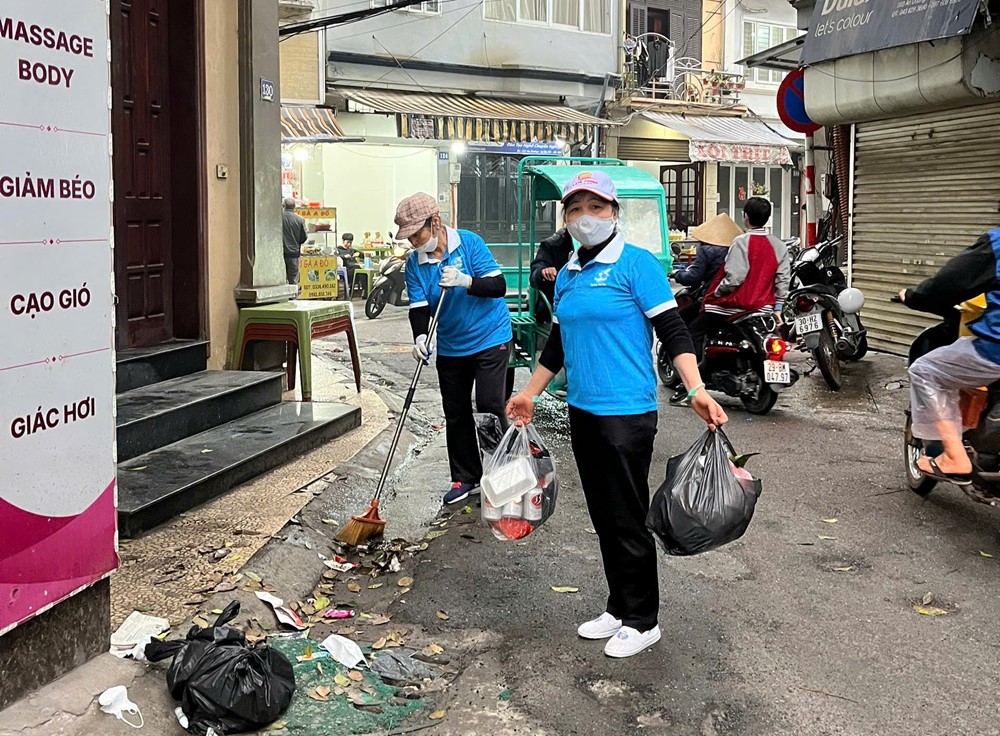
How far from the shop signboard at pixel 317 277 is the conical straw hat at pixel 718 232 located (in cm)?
839

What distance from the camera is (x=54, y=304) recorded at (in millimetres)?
3227

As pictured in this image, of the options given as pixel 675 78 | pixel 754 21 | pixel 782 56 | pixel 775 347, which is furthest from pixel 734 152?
pixel 775 347

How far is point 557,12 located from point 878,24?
15.5 m

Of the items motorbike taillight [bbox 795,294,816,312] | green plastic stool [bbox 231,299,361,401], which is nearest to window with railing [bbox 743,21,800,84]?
motorbike taillight [bbox 795,294,816,312]

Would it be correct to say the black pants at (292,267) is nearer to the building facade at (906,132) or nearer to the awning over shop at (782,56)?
the awning over shop at (782,56)

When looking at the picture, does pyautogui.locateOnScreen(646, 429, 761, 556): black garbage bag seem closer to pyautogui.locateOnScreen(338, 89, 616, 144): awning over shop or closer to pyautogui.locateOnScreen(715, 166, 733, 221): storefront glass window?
pyautogui.locateOnScreen(338, 89, 616, 144): awning over shop

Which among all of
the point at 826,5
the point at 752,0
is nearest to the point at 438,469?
the point at 826,5

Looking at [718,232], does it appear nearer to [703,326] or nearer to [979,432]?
[703,326]

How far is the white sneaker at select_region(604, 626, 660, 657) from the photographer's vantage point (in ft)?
13.5

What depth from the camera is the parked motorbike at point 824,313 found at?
9.93 metres

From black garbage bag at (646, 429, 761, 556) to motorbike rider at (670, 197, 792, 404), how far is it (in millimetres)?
5080

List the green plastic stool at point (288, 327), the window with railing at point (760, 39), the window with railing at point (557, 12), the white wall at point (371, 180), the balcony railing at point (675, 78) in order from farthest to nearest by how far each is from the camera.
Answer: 1. the window with railing at point (760, 39)
2. the balcony railing at point (675, 78)
3. the window with railing at point (557, 12)
4. the white wall at point (371, 180)
5. the green plastic stool at point (288, 327)

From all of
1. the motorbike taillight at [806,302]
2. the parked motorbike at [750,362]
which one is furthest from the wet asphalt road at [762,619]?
the motorbike taillight at [806,302]

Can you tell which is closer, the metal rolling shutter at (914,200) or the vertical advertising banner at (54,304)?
the vertical advertising banner at (54,304)
